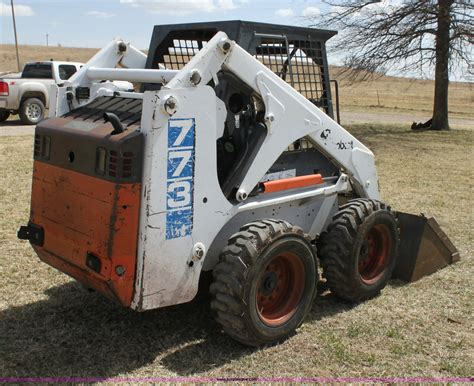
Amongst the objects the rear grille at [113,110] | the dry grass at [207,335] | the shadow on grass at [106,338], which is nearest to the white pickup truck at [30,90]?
the dry grass at [207,335]

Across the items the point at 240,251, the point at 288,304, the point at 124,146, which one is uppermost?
the point at 124,146

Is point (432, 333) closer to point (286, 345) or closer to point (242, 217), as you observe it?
point (286, 345)

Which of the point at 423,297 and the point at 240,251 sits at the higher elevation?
the point at 240,251

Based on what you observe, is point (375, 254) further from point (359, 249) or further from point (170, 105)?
point (170, 105)

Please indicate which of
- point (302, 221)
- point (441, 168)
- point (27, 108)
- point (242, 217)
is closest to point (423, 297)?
point (302, 221)

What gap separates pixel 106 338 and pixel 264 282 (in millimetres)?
1118

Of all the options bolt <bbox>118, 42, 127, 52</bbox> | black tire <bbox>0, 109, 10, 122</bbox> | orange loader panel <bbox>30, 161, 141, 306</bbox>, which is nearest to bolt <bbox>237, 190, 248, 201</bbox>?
A: orange loader panel <bbox>30, 161, 141, 306</bbox>

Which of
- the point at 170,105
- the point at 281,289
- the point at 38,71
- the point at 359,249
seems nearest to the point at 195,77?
the point at 170,105

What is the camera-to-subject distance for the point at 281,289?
3982 millimetres

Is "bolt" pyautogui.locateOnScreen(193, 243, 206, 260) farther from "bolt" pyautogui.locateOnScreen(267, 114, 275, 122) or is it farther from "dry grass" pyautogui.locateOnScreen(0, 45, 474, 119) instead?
"dry grass" pyautogui.locateOnScreen(0, 45, 474, 119)

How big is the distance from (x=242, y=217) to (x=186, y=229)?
578mm

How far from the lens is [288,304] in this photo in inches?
155

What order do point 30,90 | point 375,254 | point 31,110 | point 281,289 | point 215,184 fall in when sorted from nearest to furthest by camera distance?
point 215,184
point 281,289
point 375,254
point 30,90
point 31,110

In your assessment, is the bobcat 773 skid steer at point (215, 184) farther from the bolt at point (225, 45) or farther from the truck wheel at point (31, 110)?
the truck wheel at point (31, 110)
